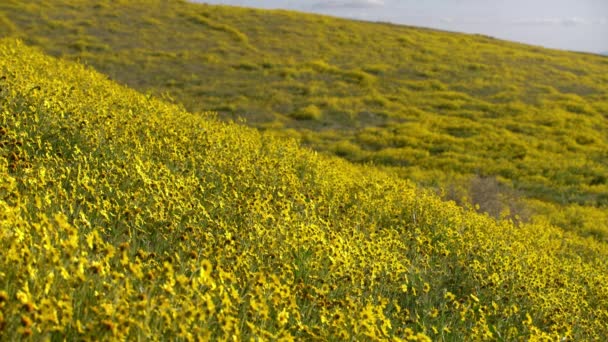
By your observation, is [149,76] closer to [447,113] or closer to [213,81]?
[213,81]

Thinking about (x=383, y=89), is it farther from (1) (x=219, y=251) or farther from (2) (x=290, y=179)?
(1) (x=219, y=251)

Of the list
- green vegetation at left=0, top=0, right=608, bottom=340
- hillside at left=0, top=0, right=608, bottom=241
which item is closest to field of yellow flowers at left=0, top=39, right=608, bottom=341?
green vegetation at left=0, top=0, right=608, bottom=340

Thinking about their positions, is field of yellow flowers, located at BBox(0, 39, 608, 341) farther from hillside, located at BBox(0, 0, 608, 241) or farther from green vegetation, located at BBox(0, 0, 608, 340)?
hillside, located at BBox(0, 0, 608, 241)

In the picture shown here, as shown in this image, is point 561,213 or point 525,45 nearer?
point 561,213

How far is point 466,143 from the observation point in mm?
21938

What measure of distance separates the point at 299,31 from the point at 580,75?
1669 centimetres

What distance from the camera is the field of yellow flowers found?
130 inches

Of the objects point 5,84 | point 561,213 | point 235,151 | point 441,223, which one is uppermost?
point 5,84

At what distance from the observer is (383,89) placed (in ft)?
94.7

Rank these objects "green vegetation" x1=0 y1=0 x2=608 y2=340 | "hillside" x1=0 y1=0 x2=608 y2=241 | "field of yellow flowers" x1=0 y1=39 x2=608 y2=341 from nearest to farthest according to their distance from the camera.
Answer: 1. "field of yellow flowers" x1=0 y1=39 x2=608 y2=341
2. "green vegetation" x1=0 y1=0 x2=608 y2=340
3. "hillside" x1=0 y1=0 x2=608 y2=241

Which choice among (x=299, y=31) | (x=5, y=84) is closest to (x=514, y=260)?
(x=5, y=84)

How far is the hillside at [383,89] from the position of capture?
18.7 metres

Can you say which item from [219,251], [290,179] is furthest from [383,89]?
[219,251]

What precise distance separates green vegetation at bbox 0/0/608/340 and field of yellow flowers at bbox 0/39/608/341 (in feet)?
0.11
